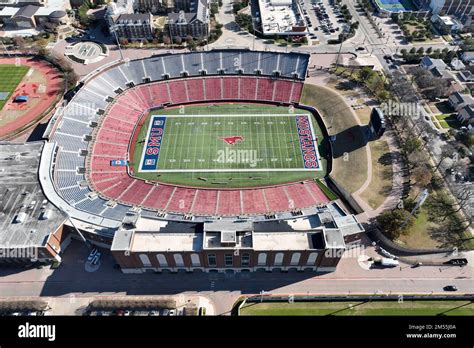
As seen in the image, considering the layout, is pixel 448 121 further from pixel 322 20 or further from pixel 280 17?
pixel 280 17

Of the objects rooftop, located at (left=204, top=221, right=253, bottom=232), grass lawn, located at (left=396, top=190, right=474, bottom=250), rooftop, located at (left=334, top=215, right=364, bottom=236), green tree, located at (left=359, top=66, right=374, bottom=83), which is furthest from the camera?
green tree, located at (left=359, top=66, right=374, bottom=83)

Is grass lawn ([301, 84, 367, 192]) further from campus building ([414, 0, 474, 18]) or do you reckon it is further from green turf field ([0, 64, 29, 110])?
green turf field ([0, 64, 29, 110])

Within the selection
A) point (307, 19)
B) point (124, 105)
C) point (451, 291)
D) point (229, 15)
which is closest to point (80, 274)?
point (124, 105)

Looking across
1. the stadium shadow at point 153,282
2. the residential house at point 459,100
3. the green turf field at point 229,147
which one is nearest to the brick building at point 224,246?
the stadium shadow at point 153,282

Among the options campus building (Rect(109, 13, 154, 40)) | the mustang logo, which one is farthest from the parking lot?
campus building (Rect(109, 13, 154, 40))

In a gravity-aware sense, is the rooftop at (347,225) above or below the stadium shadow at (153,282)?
above

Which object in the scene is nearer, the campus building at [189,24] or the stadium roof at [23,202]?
the stadium roof at [23,202]

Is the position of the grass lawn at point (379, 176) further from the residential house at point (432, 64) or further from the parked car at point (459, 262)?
the residential house at point (432, 64)
